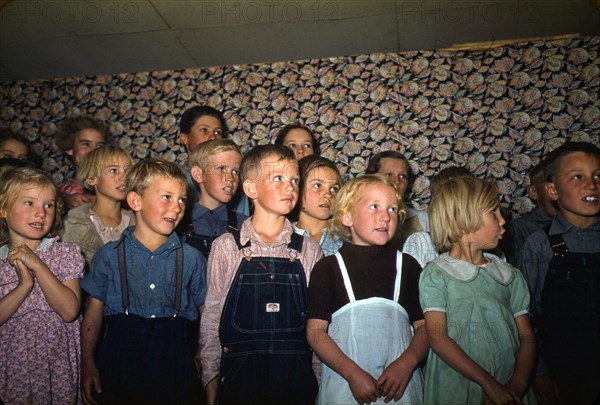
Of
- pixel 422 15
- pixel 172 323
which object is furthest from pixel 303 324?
pixel 422 15

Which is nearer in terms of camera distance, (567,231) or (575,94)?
(567,231)

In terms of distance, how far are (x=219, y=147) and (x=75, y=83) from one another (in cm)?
285

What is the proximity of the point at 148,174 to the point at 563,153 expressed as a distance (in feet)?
7.02

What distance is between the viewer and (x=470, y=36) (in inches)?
161

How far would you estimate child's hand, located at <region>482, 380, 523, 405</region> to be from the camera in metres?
1.78

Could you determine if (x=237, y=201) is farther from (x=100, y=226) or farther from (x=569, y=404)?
(x=569, y=404)

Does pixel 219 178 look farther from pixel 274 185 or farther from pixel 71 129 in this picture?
pixel 71 129

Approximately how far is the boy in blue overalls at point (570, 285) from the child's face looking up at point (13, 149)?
314cm


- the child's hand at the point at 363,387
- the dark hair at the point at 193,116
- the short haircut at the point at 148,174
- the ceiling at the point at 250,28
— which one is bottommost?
the child's hand at the point at 363,387

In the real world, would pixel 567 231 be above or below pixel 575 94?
below

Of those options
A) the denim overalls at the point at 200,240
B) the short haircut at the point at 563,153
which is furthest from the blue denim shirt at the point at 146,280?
the short haircut at the point at 563,153

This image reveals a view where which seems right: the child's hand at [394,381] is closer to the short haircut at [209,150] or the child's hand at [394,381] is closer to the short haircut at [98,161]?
the short haircut at [209,150]

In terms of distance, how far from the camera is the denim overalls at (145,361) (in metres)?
1.96

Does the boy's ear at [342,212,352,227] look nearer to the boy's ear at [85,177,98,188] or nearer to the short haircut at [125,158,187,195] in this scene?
the short haircut at [125,158,187,195]
